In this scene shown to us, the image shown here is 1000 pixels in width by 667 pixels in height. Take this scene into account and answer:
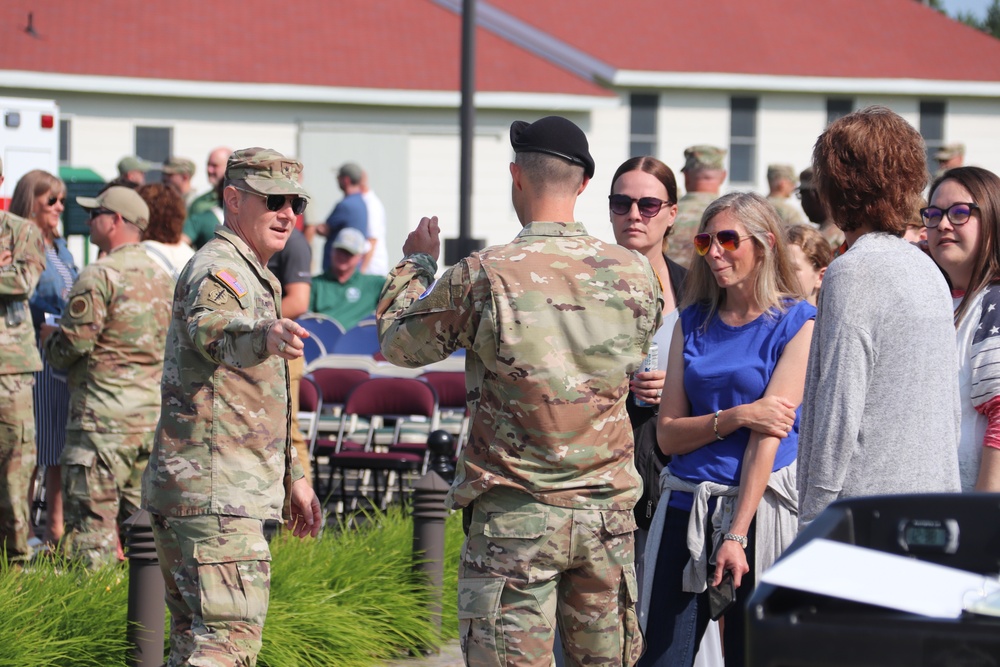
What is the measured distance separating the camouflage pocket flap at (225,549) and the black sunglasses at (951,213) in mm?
2459

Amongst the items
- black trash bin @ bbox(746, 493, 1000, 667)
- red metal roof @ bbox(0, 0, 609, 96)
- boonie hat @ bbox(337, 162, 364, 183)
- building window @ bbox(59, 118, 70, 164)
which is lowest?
black trash bin @ bbox(746, 493, 1000, 667)

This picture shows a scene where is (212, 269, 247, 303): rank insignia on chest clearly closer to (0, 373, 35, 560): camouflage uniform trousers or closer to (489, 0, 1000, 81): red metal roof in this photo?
(0, 373, 35, 560): camouflage uniform trousers

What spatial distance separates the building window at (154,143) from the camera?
82.5 ft

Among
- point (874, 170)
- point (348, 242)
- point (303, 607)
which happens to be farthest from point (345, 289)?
point (874, 170)

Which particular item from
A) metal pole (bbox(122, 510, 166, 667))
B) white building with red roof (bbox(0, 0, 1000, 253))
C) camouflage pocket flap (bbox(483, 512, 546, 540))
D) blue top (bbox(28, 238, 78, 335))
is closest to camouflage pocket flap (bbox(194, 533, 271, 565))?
metal pole (bbox(122, 510, 166, 667))

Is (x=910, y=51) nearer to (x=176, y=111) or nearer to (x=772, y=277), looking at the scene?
(x=176, y=111)

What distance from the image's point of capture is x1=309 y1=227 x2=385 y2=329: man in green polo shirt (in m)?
13.4

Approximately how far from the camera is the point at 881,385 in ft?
11.8

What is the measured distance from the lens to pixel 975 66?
30188 mm

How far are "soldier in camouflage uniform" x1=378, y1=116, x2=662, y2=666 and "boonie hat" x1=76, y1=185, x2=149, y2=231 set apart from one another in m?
3.71

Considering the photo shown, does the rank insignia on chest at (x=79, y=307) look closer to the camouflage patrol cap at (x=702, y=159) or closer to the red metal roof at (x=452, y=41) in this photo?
the camouflage patrol cap at (x=702, y=159)

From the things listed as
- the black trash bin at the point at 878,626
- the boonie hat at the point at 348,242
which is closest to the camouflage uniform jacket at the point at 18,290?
the boonie hat at the point at 348,242

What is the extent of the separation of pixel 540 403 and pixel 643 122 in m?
25.0

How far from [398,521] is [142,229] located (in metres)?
2.13
